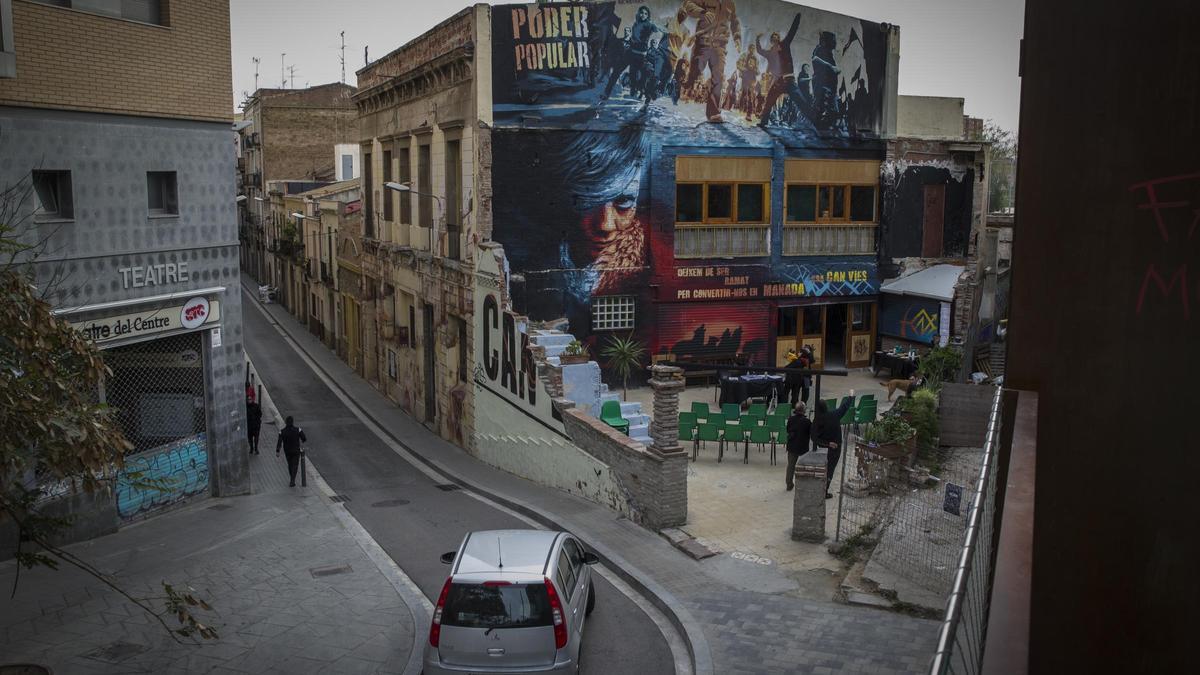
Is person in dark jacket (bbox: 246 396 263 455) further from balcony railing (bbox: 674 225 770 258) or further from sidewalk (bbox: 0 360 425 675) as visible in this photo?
balcony railing (bbox: 674 225 770 258)

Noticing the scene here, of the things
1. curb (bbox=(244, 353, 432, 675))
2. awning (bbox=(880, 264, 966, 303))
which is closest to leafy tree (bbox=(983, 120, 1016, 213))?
awning (bbox=(880, 264, 966, 303))

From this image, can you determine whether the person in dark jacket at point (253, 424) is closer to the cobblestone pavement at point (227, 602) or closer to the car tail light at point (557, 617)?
the cobblestone pavement at point (227, 602)

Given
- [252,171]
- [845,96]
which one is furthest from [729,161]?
[252,171]

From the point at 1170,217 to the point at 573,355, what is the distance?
55.9ft

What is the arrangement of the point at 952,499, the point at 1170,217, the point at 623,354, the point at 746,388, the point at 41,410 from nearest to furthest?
the point at 1170,217
the point at 41,410
the point at 952,499
the point at 746,388
the point at 623,354

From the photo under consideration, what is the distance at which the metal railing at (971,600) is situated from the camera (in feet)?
7.77

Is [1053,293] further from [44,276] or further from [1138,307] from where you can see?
[44,276]

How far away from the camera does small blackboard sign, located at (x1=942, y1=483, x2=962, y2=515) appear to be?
12.9 meters

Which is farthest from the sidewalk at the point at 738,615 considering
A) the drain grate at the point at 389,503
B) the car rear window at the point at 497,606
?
the drain grate at the point at 389,503

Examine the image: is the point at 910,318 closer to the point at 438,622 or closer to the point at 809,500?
the point at 809,500

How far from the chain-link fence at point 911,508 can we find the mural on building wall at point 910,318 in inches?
391

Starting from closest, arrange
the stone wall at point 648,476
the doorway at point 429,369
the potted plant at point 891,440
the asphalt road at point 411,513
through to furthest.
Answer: the asphalt road at point 411,513 < the stone wall at point 648,476 < the potted plant at point 891,440 < the doorway at point 429,369

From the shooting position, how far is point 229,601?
13398 millimetres

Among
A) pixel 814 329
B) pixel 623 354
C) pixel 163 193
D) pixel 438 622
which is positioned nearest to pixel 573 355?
pixel 623 354
